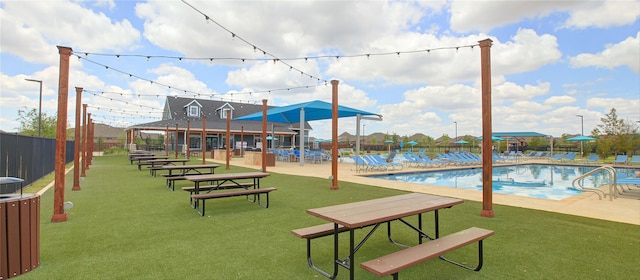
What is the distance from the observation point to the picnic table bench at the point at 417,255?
2270mm

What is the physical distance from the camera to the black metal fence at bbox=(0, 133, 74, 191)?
7.29m

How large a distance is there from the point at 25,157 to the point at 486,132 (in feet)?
38.5

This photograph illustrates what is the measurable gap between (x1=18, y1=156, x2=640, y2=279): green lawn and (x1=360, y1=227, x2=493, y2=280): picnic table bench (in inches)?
12.0

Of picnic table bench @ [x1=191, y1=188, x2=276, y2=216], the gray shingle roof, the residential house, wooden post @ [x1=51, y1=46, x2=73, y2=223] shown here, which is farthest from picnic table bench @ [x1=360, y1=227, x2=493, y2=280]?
the gray shingle roof

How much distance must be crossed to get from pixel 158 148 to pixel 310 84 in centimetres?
2750

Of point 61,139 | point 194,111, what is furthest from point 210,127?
point 61,139

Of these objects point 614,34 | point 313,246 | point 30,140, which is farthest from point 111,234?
point 614,34

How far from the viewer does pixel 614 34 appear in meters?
12.6

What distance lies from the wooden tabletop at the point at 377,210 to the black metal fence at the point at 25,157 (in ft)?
27.1

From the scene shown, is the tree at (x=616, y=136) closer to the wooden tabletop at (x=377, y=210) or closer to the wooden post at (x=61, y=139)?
the wooden tabletop at (x=377, y=210)

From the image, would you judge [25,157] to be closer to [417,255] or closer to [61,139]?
[61,139]

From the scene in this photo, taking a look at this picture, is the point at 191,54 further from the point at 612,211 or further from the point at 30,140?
the point at 612,211

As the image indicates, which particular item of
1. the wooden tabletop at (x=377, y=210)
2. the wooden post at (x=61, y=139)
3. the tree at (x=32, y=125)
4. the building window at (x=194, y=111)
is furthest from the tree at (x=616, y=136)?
the tree at (x=32, y=125)

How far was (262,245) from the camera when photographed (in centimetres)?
374
